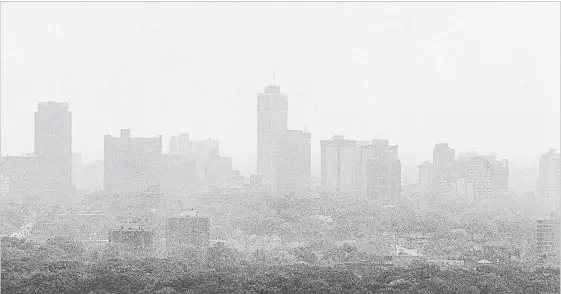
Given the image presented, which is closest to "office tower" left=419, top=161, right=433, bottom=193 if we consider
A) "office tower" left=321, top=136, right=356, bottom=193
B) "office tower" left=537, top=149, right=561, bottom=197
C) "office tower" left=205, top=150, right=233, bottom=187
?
"office tower" left=321, top=136, right=356, bottom=193

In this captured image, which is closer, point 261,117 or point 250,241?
point 250,241

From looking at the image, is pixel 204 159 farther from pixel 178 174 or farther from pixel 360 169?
pixel 360 169

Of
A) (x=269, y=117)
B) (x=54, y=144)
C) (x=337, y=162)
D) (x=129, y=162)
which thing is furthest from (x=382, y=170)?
(x=54, y=144)

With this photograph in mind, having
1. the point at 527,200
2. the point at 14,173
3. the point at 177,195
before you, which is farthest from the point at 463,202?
the point at 14,173

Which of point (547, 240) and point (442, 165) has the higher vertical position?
point (442, 165)

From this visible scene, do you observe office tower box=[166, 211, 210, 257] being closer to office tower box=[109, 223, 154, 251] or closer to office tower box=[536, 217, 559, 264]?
office tower box=[109, 223, 154, 251]

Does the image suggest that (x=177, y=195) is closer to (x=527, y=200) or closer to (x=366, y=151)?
(x=366, y=151)
